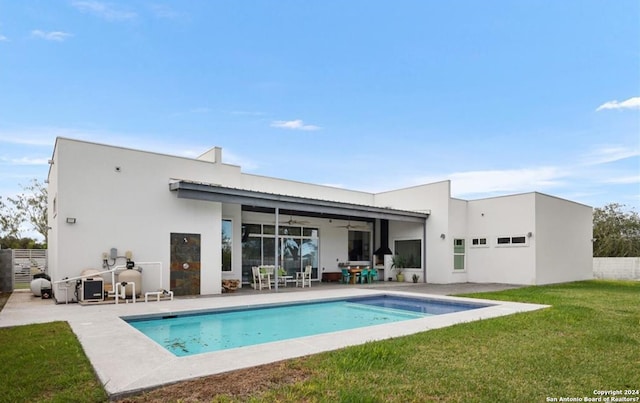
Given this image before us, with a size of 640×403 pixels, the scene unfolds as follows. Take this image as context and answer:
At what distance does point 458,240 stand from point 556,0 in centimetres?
932

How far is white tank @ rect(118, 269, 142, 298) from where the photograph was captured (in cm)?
1030

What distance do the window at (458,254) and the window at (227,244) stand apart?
893 centimetres

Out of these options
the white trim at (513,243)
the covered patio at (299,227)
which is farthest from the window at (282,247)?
the white trim at (513,243)

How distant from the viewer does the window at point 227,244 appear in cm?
1366

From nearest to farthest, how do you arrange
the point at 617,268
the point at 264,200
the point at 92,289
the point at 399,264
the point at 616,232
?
the point at 92,289
the point at 264,200
the point at 399,264
the point at 617,268
the point at 616,232

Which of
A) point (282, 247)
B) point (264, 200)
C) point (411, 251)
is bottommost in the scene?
point (411, 251)

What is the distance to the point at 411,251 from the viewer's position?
1775 centimetres

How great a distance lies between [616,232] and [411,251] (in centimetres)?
1993

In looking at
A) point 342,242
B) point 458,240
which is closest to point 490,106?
point 458,240

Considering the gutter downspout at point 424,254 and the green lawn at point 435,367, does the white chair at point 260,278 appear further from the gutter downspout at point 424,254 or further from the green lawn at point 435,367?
the green lawn at point 435,367

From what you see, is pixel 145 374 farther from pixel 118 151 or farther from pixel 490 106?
pixel 490 106

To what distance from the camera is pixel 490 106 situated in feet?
47.3

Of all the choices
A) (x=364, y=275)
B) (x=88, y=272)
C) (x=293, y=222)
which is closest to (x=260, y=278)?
(x=293, y=222)

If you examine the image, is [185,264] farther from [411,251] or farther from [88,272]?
[411,251]
